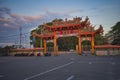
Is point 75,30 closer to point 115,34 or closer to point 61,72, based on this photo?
point 61,72

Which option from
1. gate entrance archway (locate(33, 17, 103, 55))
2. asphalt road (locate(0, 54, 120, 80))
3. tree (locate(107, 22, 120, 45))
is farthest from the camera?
tree (locate(107, 22, 120, 45))

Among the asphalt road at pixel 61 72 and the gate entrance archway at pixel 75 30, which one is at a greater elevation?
the gate entrance archway at pixel 75 30

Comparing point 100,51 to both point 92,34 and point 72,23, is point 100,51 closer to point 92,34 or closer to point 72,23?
point 92,34

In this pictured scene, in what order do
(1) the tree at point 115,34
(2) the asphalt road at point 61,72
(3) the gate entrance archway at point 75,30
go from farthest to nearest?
(1) the tree at point 115,34
(3) the gate entrance archway at point 75,30
(2) the asphalt road at point 61,72

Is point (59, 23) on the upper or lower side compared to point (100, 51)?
upper

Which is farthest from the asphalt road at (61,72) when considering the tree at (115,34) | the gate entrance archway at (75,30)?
the tree at (115,34)

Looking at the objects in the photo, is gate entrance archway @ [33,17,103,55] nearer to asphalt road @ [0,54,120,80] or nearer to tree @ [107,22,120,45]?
asphalt road @ [0,54,120,80]

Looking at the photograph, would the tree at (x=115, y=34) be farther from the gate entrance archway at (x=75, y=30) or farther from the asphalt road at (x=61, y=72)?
the asphalt road at (x=61, y=72)

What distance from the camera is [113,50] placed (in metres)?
35.2

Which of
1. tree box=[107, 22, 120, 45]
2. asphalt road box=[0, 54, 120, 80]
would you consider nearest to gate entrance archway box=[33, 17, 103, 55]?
asphalt road box=[0, 54, 120, 80]

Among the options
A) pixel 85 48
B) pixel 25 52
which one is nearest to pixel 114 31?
pixel 85 48

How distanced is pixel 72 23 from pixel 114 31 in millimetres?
31539

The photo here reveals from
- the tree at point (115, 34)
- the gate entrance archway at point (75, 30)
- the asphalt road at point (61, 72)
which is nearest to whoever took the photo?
the asphalt road at point (61, 72)

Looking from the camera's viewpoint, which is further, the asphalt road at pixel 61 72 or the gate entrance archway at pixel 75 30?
the gate entrance archway at pixel 75 30
